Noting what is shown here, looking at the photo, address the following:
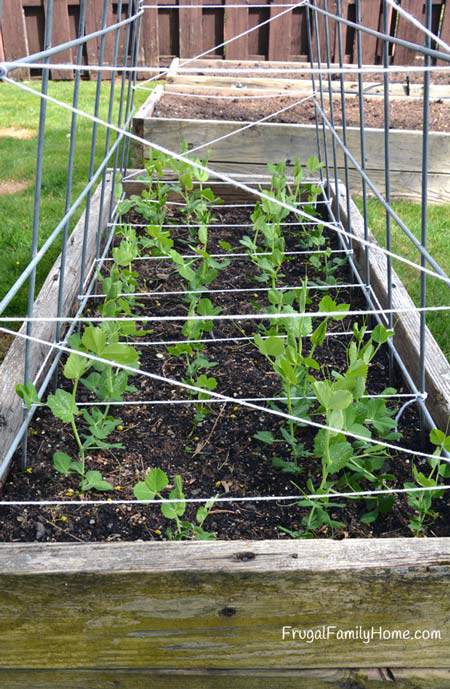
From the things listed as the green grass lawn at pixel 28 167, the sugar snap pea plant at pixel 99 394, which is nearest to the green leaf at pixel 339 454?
the sugar snap pea plant at pixel 99 394

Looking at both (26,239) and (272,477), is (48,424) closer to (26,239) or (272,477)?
(272,477)

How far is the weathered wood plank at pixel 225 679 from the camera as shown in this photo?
115cm

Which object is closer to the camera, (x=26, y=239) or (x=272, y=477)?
(x=272, y=477)

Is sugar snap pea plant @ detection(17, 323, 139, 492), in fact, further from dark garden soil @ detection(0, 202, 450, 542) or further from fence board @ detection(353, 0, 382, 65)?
fence board @ detection(353, 0, 382, 65)

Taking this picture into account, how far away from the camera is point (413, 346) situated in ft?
5.96

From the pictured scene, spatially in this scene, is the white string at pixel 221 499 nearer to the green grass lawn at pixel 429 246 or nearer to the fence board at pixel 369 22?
the green grass lawn at pixel 429 246

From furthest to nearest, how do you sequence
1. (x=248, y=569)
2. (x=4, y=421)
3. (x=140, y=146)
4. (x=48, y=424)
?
(x=140, y=146), (x=48, y=424), (x=4, y=421), (x=248, y=569)

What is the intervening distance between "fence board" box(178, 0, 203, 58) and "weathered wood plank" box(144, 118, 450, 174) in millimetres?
2986

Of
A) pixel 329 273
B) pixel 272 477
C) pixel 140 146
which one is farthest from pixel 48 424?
pixel 140 146

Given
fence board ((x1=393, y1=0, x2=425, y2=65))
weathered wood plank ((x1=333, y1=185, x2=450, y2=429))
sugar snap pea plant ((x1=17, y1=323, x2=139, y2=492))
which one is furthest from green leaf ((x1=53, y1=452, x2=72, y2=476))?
fence board ((x1=393, y1=0, x2=425, y2=65))

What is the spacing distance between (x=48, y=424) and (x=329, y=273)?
1.14m

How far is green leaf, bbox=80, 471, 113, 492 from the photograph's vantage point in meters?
1.38

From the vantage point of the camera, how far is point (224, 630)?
111 centimetres

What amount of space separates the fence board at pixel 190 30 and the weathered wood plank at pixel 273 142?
2.99 metres
